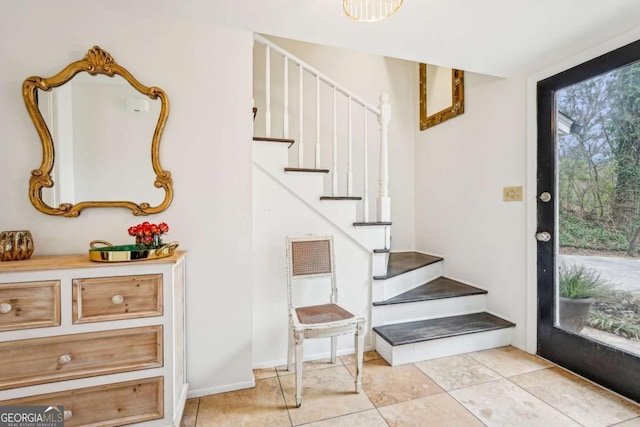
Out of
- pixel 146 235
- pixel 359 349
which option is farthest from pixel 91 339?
pixel 359 349

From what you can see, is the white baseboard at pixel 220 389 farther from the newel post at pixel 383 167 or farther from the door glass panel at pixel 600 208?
the door glass panel at pixel 600 208

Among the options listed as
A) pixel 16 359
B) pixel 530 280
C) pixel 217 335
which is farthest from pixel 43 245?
pixel 530 280

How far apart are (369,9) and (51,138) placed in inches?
70.2

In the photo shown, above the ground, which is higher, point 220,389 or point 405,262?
point 405,262

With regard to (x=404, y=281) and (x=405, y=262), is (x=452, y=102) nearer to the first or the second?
(x=405, y=262)

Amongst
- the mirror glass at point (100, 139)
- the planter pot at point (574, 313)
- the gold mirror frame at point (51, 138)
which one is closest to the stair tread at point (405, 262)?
the planter pot at point (574, 313)

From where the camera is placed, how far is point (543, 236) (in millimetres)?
2031

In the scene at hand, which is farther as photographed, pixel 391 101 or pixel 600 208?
pixel 391 101

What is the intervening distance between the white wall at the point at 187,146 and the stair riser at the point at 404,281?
1.04 meters

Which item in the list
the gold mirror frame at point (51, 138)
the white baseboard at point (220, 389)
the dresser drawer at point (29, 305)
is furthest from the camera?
the white baseboard at point (220, 389)

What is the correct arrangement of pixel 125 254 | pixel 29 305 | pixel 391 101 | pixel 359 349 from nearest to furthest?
pixel 29 305 → pixel 125 254 → pixel 359 349 → pixel 391 101

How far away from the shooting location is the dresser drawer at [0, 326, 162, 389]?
45.7 inches

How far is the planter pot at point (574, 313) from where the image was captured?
6.14ft

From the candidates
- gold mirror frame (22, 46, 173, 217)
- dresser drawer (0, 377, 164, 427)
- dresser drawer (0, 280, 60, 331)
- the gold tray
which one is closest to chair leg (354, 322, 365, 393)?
dresser drawer (0, 377, 164, 427)
